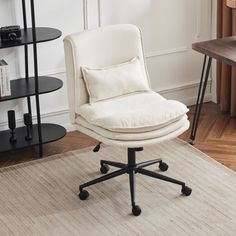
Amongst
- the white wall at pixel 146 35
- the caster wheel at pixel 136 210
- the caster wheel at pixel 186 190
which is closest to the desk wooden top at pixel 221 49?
the white wall at pixel 146 35

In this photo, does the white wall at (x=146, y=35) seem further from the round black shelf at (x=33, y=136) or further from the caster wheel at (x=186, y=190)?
the caster wheel at (x=186, y=190)

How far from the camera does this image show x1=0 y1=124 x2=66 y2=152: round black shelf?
4.02m

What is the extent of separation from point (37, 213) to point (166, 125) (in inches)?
33.2

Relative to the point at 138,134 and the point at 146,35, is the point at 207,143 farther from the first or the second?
the point at 138,134

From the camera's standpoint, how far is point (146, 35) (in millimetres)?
4500

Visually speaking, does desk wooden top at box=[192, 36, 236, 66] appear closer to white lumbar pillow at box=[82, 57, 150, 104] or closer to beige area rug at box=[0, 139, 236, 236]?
white lumbar pillow at box=[82, 57, 150, 104]

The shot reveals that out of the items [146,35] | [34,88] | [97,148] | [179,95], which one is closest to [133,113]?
Answer: [97,148]

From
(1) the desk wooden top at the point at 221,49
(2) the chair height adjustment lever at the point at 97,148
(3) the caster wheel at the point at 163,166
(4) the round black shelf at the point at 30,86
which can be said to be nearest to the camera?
(1) the desk wooden top at the point at 221,49

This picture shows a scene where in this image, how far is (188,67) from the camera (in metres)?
4.77

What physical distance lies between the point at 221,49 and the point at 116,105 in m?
0.81

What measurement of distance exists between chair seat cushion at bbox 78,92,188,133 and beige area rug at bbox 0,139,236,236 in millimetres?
476

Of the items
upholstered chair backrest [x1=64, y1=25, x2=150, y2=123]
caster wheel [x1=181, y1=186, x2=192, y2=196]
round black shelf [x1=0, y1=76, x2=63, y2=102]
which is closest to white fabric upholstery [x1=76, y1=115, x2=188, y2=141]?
upholstered chair backrest [x1=64, y1=25, x2=150, y2=123]

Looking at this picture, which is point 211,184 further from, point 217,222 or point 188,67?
point 188,67

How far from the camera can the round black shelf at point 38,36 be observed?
3744 millimetres
